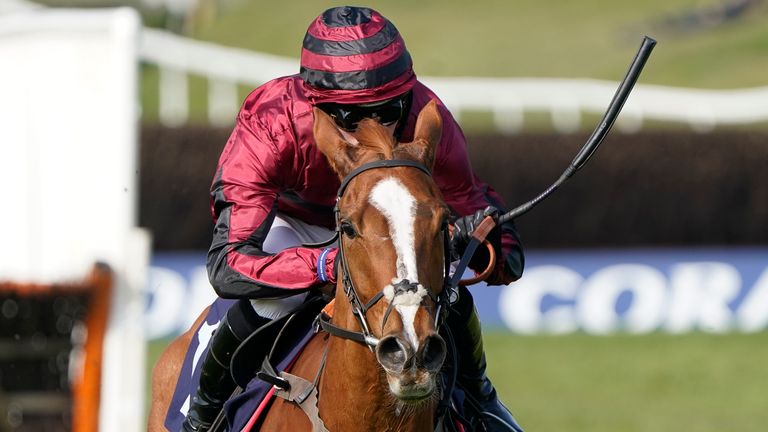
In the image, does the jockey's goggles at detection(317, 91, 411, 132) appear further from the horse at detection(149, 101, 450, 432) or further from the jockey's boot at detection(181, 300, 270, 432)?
the jockey's boot at detection(181, 300, 270, 432)

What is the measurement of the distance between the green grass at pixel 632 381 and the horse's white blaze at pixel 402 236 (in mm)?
6539

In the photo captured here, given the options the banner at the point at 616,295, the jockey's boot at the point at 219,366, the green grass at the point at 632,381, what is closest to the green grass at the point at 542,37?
→ the banner at the point at 616,295

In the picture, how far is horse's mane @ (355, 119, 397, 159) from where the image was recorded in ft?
12.5

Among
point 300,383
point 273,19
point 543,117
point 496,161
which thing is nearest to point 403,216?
point 300,383

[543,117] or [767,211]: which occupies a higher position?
[767,211]

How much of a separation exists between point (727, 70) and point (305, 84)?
27711mm

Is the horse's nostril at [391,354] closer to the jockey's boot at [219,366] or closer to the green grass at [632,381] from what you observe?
the jockey's boot at [219,366]

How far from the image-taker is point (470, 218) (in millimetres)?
4129

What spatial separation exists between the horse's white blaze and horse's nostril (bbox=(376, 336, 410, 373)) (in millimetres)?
45

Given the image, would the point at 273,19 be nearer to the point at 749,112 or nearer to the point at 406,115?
the point at 749,112

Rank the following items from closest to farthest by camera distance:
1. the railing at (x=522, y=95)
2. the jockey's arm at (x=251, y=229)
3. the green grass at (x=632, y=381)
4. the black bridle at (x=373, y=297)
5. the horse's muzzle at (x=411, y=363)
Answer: the horse's muzzle at (x=411, y=363)
the black bridle at (x=373, y=297)
the jockey's arm at (x=251, y=229)
the green grass at (x=632, y=381)
the railing at (x=522, y=95)

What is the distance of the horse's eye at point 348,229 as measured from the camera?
365 cm

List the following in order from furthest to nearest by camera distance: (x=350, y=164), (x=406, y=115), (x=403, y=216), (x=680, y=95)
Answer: (x=680, y=95) → (x=406, y=115) → (x=350, y=164) → (x=403, y=216)

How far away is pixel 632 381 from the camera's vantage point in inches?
470
